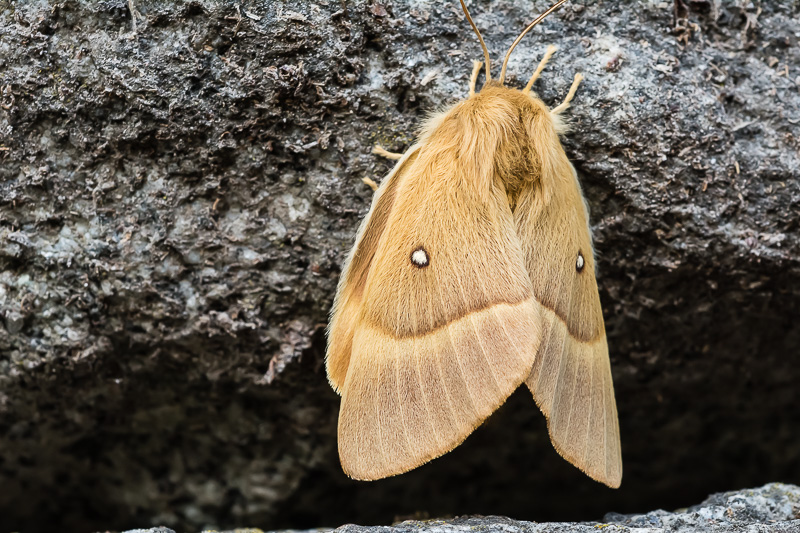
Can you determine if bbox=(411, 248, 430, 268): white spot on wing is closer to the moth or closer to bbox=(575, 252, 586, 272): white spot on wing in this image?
the moth

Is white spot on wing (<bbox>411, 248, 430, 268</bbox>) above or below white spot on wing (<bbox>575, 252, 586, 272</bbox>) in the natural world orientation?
above

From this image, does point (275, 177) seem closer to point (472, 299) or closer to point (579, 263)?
point (472, 299)

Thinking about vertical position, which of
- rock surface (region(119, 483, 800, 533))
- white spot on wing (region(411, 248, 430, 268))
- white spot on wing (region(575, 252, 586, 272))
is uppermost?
white spot on wing (region(411, 248, 430, 268))

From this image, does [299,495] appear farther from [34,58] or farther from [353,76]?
[34,58]

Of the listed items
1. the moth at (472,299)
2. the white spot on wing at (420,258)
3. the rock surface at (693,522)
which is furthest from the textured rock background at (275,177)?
the rock surface at (693,522)

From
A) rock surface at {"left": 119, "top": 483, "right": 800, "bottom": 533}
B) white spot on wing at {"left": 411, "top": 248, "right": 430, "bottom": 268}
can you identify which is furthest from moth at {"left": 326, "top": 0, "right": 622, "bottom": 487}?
rock surface at {"left": 119, "top": 483, "right": 800, "bottom": 533}

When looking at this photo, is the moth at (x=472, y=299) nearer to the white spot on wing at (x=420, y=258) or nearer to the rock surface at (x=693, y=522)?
the white spot on wing at (x=420, y=258)

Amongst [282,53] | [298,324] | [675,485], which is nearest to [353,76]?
[282,53]
